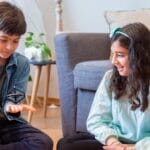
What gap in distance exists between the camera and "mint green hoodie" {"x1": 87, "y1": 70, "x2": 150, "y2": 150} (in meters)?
1.39

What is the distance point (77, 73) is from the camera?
6.63 feet

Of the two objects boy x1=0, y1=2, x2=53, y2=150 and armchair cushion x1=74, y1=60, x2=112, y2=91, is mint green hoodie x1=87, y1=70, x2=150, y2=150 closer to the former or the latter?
boy x1=0, y1=2, x2=53, y2=150

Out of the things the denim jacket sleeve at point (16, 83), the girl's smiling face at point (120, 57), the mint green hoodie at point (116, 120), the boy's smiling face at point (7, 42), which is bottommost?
the mint green hoodie at point (116, 120)

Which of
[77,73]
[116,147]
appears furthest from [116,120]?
[77,73]

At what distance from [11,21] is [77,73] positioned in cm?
61

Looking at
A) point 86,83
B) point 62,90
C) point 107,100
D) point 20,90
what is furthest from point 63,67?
point 107,100

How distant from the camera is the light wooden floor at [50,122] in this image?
7.82 feet

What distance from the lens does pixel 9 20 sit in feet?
4.90

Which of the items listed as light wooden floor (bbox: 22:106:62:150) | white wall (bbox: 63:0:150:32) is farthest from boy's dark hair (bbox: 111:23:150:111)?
white wall (bbox: 63:0:150:32)

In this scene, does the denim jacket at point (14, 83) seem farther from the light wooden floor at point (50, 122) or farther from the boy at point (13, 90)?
the light wooden floor at point (50, 122)

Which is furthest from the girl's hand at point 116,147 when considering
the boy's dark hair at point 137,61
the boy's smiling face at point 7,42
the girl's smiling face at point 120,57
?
the boy's smiling face at point 7,42

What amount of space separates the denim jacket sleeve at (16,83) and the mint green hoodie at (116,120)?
299 millimetres

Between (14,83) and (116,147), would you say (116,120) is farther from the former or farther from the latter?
(14,83)

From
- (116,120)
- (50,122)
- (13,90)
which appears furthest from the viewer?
(50,122)
